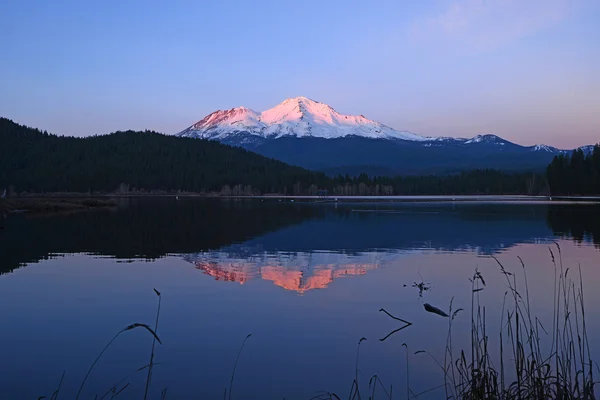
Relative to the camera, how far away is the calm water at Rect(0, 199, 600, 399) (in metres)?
10.4

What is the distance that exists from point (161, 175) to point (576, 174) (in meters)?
115

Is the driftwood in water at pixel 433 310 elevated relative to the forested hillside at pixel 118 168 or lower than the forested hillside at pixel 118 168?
lower

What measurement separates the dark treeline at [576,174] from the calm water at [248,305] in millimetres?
90782

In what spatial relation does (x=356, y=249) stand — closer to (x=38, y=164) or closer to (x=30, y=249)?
(x=30, y=249)

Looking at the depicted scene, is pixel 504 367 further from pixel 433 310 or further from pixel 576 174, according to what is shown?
pixel 576 174

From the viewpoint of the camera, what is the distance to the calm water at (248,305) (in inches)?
409

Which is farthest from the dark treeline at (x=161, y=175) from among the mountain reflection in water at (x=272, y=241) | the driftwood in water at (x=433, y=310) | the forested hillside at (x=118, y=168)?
the driftwood in water at (x=433, y=310)

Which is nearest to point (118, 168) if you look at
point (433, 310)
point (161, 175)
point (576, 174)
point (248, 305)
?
point (161, 175)

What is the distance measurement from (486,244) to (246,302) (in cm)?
1783

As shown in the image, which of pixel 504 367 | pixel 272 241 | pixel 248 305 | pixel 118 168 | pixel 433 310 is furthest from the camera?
pixel 118 168

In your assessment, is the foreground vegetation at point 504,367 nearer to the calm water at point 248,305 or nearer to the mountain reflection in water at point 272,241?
the calm water at point 248,305

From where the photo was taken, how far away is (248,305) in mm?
15828

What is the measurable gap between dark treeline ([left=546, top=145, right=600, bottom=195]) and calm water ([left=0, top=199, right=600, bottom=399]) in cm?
9078

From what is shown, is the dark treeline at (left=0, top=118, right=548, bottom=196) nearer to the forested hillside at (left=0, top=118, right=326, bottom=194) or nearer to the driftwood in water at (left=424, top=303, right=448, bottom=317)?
the forested hillside at (left=0, top=118, right=326, bottom=194)
